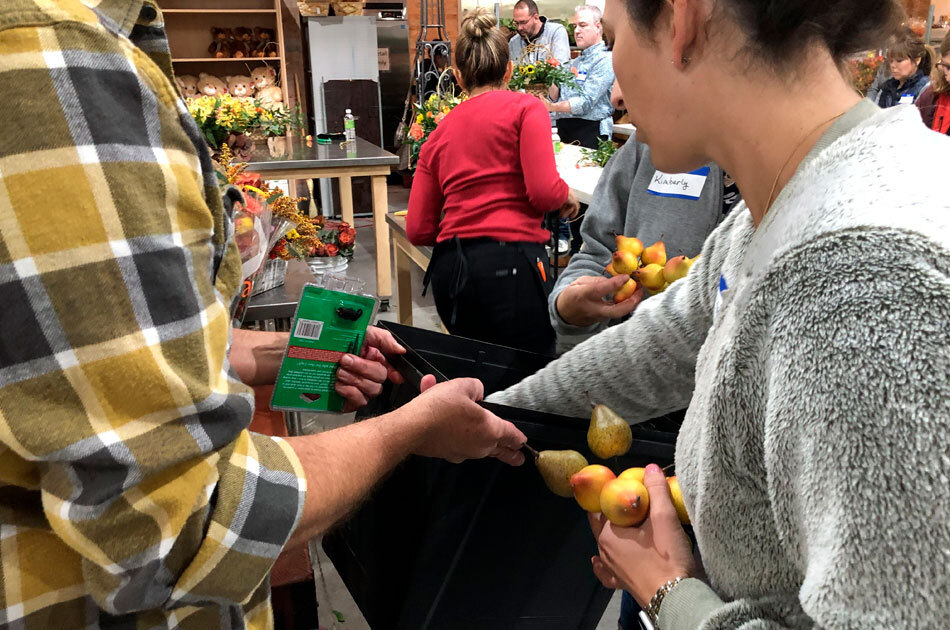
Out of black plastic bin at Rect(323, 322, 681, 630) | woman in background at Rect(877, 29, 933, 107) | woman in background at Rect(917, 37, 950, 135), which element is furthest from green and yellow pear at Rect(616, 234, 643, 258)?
woman in background at Rect(877, 29, 933, 107)

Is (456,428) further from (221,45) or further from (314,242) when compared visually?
(221,45)

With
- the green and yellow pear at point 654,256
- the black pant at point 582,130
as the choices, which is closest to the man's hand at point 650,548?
the green and yellow pear at point 654,256

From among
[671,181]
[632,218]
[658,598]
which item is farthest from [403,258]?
[658,598]

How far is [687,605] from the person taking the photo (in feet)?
2.64

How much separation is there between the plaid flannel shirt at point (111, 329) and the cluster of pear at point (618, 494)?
47cm

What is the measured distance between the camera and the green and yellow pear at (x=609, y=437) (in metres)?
1.09

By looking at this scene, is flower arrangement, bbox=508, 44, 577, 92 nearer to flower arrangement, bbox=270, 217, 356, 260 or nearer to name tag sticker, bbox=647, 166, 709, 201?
flower arrangement, bbox=270, 217, 356, 260

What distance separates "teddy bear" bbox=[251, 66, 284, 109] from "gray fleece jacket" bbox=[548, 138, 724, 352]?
6.04 m

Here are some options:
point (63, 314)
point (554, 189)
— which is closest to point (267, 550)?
point (63, 314)

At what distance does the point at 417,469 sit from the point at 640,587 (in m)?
0.41

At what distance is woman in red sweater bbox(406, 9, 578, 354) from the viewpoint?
2.80m

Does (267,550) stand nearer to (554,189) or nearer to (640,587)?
(640,587)

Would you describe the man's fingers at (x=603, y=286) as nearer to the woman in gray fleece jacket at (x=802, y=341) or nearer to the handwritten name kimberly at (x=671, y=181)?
the handwritten name kimberly at (x=671, y=181)

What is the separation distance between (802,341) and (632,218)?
1.56 metres
